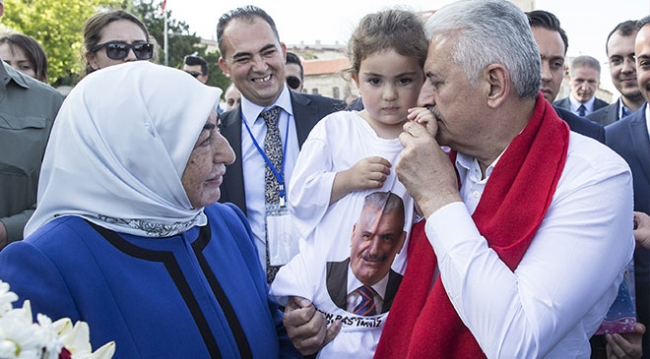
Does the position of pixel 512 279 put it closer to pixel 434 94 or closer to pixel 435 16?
pixel 434 94

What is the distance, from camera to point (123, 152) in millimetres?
2162

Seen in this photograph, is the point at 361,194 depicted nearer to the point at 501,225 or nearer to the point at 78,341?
the point at 501,225

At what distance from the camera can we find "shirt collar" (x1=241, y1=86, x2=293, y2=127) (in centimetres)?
443

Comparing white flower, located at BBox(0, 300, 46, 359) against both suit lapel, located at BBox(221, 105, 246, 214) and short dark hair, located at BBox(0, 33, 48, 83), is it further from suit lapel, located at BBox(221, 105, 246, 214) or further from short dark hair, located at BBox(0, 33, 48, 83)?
short dark hair, located at BBox(0, 33, 48, 83)

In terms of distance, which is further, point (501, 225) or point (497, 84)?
point (497, 84)

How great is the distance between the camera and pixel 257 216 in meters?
4.11

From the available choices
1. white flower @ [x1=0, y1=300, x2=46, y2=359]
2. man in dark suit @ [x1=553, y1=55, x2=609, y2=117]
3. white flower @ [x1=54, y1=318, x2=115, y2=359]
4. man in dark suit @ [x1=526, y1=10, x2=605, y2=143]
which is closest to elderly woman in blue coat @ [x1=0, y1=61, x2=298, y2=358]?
white flower @ [x1=54, y1=318, x2=115, y2=359]

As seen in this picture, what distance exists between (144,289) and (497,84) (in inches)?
59.3

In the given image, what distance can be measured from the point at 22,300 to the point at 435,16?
182cm

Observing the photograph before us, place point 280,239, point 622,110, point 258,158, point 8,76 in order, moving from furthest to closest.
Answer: point 622,110, point 258,158, point 280,239, point 8,76

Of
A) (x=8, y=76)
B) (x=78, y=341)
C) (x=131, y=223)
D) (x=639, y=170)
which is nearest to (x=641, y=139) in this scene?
(x=639, y=170)

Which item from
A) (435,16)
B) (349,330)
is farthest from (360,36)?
(349,330)

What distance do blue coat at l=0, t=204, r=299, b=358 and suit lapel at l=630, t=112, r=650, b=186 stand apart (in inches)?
95.5

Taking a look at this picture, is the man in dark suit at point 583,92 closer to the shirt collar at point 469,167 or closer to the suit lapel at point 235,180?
the suit lapel at point 235,180
